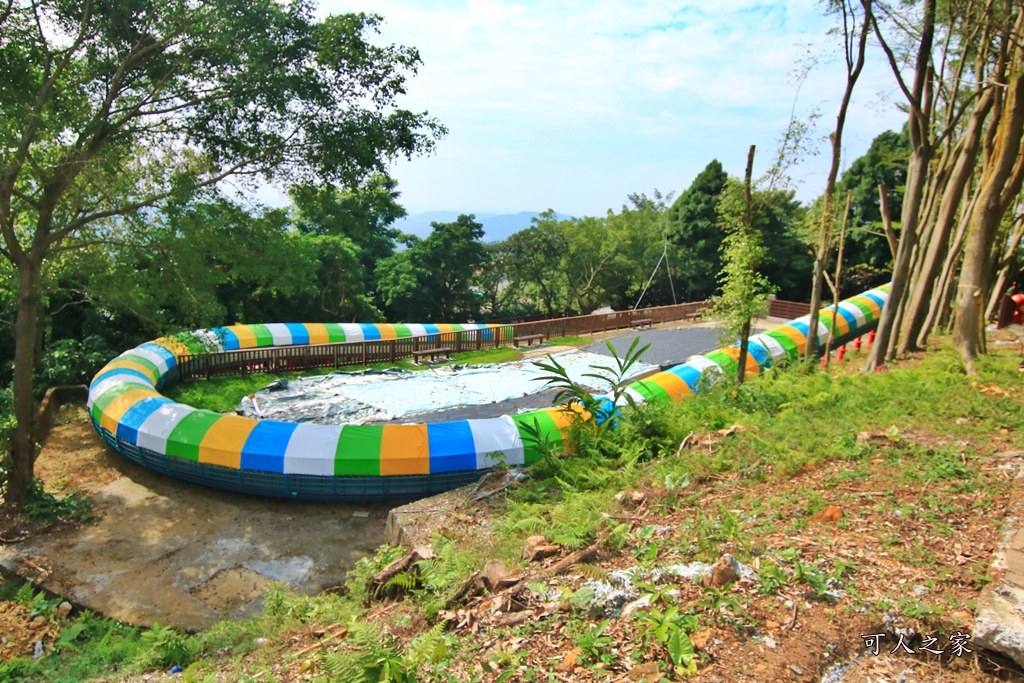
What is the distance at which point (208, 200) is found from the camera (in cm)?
1050

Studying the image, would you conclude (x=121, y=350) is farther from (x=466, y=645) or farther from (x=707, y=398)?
(x=466, y=645)

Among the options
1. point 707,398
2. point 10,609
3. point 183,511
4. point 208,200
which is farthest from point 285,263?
point 707,398

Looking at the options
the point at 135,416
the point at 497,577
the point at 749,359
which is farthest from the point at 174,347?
the point at 749,359

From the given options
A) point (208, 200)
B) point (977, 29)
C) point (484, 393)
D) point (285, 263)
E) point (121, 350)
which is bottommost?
point (484, 393)

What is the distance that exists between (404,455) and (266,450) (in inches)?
93.7

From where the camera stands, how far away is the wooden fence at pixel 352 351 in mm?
17938

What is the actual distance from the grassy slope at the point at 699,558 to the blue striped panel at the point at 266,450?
3.42 metres

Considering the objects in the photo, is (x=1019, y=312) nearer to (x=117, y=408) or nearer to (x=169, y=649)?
(x=169, y=649)

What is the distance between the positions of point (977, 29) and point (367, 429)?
41.5ft

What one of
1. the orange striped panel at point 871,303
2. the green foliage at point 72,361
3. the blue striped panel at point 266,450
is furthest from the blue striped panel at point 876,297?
the green foliage at point 72,361

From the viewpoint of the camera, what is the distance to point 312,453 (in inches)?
424

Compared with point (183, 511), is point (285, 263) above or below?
above

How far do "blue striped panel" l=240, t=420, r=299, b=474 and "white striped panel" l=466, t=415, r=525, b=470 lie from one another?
3.28m

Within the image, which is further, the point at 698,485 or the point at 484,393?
the point at 484,393
